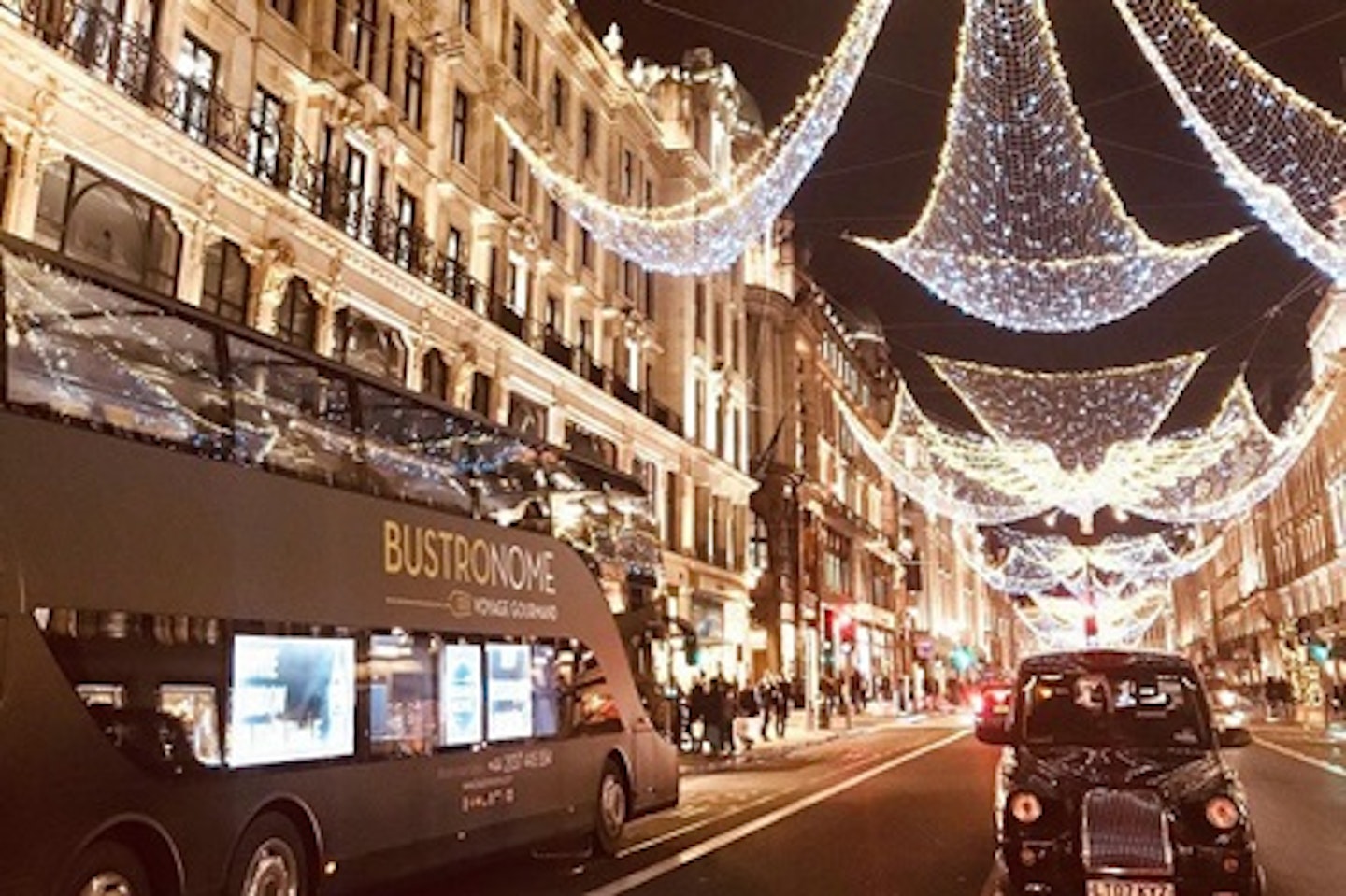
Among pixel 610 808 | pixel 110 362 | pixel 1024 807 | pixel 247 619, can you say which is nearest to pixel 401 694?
pixel 247 619

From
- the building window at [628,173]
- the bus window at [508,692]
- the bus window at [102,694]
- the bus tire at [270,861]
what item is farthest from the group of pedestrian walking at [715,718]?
the bus window at [102,694]

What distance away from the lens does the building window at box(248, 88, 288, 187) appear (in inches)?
851

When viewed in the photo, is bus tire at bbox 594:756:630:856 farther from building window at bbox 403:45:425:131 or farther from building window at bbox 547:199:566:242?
building window at bbox 547:199:566:242

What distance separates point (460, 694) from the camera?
36.6ft

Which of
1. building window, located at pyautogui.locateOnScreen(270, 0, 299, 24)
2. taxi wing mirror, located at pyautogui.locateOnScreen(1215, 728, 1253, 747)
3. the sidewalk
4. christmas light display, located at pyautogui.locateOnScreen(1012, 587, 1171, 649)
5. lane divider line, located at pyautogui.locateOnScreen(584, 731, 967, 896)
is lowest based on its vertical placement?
the sidewalk

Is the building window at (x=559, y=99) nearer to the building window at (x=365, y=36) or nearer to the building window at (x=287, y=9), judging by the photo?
the building window at (x=365, y=36)

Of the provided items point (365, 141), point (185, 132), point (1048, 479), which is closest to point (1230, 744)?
point (185, 132)

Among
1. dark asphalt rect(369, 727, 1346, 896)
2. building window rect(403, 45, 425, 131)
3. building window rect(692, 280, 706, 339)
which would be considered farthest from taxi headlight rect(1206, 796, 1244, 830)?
building window rect(692, 280, 706, 339)

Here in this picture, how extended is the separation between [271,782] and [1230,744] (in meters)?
7.16

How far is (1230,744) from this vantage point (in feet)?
28.6

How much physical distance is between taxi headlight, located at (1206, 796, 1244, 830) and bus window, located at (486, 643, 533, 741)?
667cm

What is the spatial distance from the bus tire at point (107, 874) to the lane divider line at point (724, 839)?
4126mm

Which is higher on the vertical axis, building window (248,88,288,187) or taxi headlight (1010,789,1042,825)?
building window (248,88,288,187)

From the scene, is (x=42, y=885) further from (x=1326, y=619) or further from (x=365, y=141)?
(x=1326, y=619)
